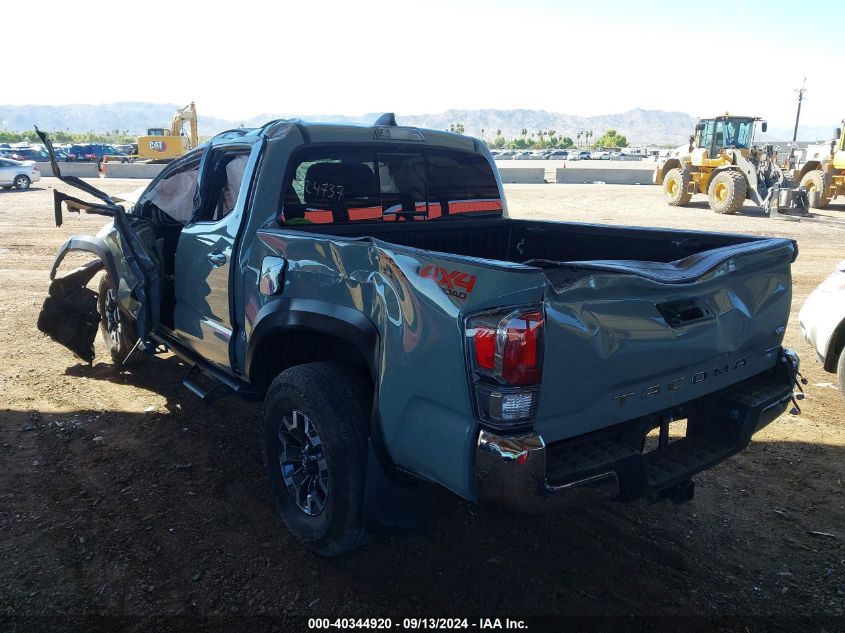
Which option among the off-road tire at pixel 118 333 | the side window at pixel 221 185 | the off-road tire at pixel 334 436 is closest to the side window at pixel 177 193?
the side window at pixel 221 185

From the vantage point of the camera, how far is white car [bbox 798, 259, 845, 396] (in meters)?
5.14

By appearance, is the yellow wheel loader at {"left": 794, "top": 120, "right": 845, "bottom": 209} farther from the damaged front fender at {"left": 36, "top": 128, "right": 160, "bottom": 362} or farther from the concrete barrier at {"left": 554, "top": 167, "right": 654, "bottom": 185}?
the damaged front fender at {"left": 36, "top": 128, "right": 160, "bottom": 362}

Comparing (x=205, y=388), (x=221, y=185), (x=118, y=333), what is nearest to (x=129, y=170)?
(x=118, y=333)

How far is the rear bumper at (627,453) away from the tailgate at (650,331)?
9 centimetres

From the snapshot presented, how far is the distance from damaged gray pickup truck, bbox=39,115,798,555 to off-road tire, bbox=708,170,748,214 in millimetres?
16191

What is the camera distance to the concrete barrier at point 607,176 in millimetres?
34688

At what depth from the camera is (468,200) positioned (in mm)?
4715

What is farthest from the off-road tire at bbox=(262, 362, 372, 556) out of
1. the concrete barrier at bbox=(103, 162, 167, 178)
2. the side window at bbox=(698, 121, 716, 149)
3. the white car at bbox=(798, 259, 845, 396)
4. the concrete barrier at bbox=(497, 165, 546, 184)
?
the concrete barrier at bbox=(497, 165, 546, 184)

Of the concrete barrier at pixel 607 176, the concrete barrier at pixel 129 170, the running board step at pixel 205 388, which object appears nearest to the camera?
the running board step at pixel 205 388

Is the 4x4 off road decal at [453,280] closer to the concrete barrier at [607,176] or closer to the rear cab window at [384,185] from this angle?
the rear cab window at [384,185]

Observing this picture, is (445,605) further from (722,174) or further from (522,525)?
(722,174)

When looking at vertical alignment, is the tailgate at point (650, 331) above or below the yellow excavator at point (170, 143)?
below

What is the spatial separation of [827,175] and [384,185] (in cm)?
1981

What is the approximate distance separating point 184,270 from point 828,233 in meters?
15.7
